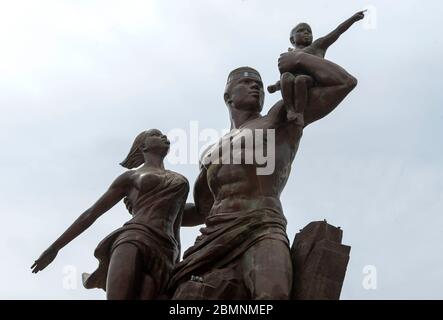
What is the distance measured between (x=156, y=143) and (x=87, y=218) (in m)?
1.18

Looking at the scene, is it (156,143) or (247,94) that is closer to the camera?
(247,94)

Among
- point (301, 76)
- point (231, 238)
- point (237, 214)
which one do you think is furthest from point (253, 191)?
point (301, 76)

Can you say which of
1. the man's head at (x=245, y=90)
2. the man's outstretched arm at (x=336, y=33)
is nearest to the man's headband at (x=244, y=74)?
the man's head at (x=245, y=90)

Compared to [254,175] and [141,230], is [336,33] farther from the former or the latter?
[141,230]

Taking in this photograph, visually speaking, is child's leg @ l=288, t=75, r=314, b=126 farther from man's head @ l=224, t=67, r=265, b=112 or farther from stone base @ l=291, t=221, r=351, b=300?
stone base @ l=291, t=221, r=351, b=300

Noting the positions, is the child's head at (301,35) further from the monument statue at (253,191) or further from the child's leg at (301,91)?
the child's leg at (301,91)

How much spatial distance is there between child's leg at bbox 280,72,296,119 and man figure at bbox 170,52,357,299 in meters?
0.14

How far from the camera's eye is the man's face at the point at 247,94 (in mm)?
11703

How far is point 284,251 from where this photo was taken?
398 inches

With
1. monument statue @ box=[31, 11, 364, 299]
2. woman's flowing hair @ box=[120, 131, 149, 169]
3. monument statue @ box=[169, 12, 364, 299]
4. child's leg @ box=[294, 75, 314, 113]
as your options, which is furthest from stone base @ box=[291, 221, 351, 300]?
woman's flowing hair @ box=[120, 131, 149, 169]

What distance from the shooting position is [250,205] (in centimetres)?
1063

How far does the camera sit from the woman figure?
10781 millimetres

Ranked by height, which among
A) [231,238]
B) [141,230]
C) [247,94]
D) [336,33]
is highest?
[336,33]
